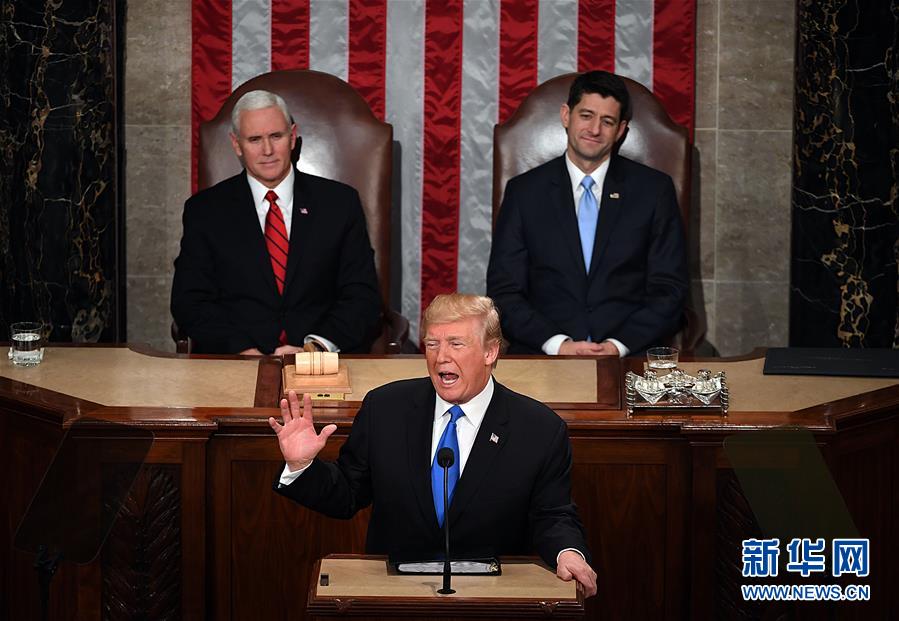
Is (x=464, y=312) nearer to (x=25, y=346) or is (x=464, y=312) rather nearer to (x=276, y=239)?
(x=25, y=346)

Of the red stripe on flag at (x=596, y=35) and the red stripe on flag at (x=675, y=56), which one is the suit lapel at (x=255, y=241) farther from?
the red stripe on flag at (x=675, y=56)

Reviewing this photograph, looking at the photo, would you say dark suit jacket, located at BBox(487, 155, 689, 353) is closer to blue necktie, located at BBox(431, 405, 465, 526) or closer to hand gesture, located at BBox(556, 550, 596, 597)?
blue necktie, located at BBox(431, 405, 465, 526)

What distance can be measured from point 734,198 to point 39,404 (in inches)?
133

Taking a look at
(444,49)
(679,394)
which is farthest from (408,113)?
(679,394)

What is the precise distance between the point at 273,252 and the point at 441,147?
3.56 ft

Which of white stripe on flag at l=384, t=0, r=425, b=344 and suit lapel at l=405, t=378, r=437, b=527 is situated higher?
white stripe on flag at l=384, t=0, r=425, b=344

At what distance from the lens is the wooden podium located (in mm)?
2836

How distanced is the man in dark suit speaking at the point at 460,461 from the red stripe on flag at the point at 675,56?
2990 mm

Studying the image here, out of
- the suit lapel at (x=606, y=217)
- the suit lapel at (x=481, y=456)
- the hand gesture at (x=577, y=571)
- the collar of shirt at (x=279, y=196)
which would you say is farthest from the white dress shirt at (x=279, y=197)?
the hand gesture at (x=577, y=571)

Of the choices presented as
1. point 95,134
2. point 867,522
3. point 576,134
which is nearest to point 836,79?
point 576,134

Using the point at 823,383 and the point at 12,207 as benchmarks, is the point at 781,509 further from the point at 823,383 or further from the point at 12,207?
the point at 12,207

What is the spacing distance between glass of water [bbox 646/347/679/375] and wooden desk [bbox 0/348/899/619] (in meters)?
0.14

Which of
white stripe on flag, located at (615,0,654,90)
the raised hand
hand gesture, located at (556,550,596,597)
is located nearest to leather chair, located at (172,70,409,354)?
white stripe on flag, located at (615,0,654,90)

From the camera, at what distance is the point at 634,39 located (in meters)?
6.19
